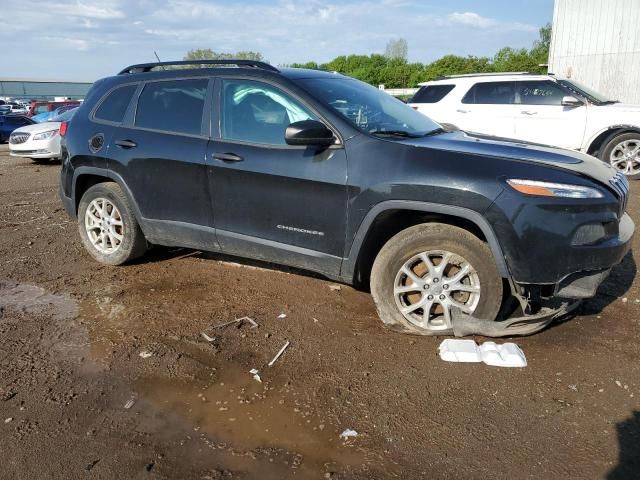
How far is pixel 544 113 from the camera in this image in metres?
9.34

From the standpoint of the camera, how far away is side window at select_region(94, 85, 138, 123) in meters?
4.82

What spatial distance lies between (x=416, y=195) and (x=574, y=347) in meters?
1.46

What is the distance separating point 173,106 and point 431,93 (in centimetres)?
706

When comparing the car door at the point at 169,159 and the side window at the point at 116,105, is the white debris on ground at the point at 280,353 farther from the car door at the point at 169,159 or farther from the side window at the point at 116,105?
the side window at the point at 116,105

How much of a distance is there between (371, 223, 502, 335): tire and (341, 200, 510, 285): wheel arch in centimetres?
9

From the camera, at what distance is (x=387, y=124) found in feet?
13.4

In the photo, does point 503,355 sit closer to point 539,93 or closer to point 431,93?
point 539,93

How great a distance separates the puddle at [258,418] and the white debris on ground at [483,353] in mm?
1018

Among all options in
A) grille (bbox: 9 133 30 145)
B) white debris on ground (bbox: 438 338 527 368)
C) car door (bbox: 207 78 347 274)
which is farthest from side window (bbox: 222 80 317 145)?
grille (bbox: 9 133 30 145)

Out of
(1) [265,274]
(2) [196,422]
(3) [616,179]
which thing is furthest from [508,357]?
(1) [265,274]

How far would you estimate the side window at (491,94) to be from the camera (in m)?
9.67

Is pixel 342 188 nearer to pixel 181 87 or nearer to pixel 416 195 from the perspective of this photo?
pixel 416 195

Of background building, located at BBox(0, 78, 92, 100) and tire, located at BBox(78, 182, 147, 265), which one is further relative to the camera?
background building, located at BBox(0, 78, 92, 100)

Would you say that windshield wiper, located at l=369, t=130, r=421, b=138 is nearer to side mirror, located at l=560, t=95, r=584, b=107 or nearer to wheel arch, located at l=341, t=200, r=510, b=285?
wheel arch, located at l=341, t=200, r=510, b=285
